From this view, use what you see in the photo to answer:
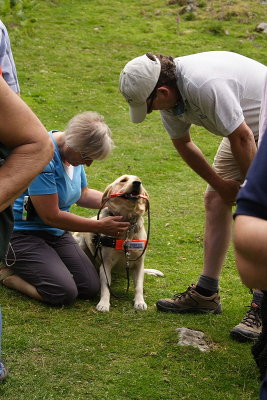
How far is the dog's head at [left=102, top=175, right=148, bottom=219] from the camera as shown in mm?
5602

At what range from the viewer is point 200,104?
4.38 m

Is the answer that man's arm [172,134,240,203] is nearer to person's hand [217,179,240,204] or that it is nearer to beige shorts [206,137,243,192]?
person's hand [217,179,240,204]

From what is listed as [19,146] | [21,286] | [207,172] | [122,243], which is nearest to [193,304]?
[122,243]

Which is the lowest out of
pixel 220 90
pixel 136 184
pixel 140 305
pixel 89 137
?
pixel 140 305

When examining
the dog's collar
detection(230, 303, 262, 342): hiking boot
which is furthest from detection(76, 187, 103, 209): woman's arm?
detection(230, 303, 262, 342): hiking boot

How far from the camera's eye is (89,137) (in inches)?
198

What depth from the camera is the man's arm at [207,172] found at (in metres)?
4.81

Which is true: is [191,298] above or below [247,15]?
above

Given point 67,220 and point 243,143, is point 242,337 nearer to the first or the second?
point 243,143

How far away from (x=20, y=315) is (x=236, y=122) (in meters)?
2.16

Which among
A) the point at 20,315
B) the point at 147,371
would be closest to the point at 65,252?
the point at 20,315

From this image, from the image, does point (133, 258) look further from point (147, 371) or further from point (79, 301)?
point (147, 371)

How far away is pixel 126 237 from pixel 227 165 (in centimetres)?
123

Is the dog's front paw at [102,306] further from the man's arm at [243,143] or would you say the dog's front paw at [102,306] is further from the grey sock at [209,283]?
the man's arm at [243,143]
